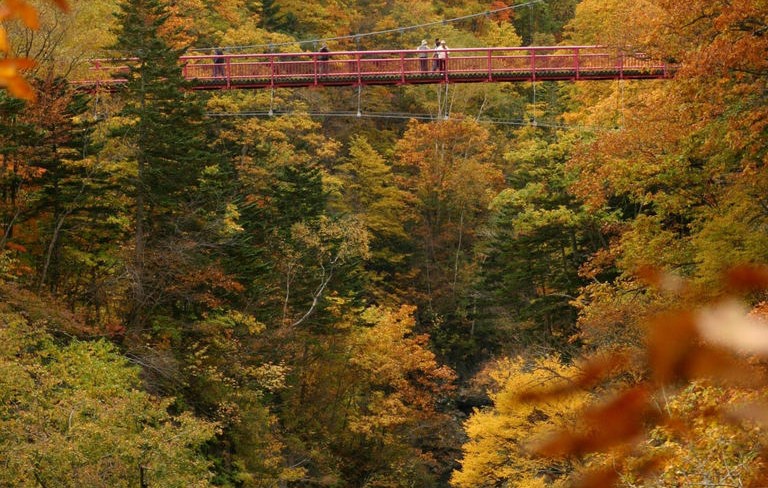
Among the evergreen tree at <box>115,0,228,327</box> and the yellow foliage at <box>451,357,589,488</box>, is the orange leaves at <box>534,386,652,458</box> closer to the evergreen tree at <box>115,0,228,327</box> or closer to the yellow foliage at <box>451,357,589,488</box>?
the yellow foliage at <box>451,357,589,488</box>

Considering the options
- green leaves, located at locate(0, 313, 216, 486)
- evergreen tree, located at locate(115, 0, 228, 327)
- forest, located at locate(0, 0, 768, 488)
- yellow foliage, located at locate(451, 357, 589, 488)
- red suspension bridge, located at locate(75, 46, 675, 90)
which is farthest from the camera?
red suspension bridge, located at locate(75, 46, 675, 90)

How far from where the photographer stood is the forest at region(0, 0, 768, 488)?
11602 millimetres

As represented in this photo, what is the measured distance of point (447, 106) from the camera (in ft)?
140

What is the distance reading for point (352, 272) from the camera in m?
30.1

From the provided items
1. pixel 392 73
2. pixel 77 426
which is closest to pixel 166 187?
pixel 392 73

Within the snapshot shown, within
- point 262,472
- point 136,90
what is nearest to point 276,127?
point 136,90

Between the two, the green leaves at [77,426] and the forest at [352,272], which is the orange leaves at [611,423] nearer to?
the forest at [352,272]

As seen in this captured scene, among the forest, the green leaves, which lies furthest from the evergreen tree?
the green leaves

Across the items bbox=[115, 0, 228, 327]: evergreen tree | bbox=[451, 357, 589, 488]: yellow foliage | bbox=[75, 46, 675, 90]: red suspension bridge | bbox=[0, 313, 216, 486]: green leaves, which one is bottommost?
bbox=[451, 357, 589, 488]: yellow foliage

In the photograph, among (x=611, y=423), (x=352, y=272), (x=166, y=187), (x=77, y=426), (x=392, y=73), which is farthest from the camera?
(x=352, y=272)

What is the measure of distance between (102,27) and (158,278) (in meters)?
9.53

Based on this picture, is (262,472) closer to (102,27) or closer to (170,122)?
(170,122)

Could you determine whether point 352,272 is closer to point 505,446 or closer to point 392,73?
point 392,73

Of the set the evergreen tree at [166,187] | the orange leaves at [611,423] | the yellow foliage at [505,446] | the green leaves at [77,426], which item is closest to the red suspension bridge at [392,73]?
the evergreen tree at [166,187]
